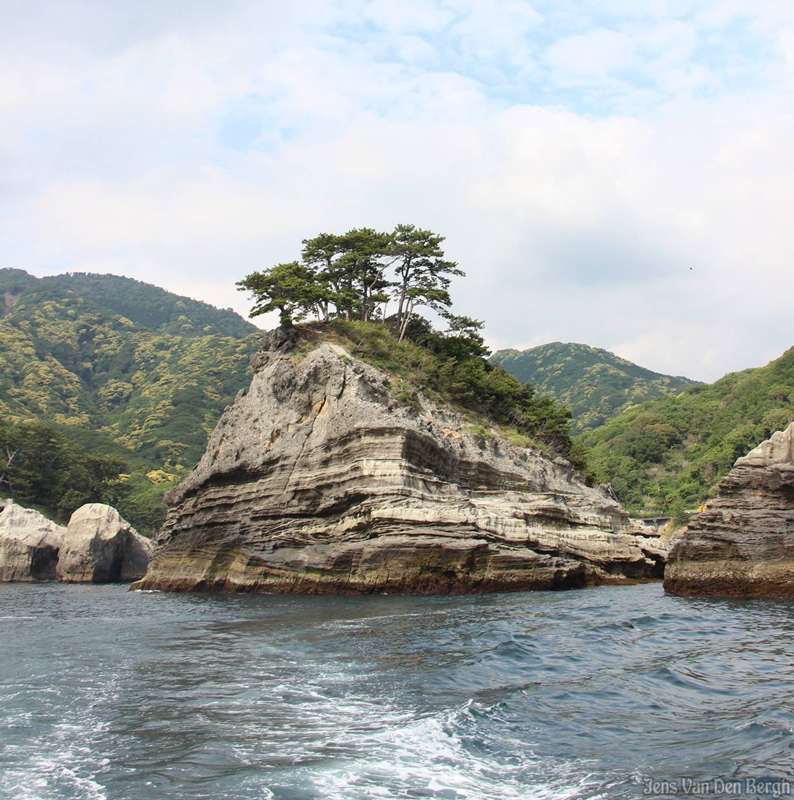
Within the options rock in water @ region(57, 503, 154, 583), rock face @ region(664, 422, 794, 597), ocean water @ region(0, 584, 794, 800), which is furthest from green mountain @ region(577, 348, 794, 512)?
ocean water @ region(0, 584, 794, 800)

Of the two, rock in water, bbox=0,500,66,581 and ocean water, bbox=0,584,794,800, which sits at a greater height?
ocean water, bbox=0,584,794,800

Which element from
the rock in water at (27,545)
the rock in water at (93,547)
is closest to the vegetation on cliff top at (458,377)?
the rock in water at (93,547)

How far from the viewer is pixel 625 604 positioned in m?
23.1

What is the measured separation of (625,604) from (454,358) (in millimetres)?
26008

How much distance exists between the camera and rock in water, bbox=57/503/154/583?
5094 cm

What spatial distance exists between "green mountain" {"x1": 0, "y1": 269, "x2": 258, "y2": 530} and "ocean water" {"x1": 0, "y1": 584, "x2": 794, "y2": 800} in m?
57.4

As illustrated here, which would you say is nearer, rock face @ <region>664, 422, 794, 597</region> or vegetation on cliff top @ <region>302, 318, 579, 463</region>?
rock face @ <region>664, 422, 794, 597</region>

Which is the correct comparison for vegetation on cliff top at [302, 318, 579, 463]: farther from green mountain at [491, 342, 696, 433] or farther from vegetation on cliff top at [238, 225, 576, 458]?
green mountain at [491, 342, 696, 433]

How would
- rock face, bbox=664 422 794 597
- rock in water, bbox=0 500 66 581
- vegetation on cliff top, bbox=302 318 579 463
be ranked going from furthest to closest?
rock in water, bbox=0 500 66 581 < vegetation on cliff top, bbox=302 318 579 463 < rock face, bbox=664 422 794 597

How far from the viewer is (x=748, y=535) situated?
75.9ft

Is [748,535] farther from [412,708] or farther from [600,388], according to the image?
[600,388]

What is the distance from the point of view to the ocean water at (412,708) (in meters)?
7.91

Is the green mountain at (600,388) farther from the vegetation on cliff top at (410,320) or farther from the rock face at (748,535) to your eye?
the rock face at (748,535)

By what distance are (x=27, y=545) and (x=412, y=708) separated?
160ft
